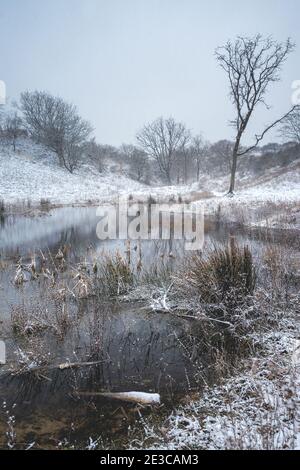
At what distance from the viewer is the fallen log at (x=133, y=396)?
3447 mm

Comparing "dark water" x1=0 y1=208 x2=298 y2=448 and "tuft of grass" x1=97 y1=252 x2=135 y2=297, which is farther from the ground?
A: "tuft of grass" x1=97 y1=252 x2=135 y2=297

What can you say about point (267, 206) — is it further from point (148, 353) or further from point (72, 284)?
point (148, 353)

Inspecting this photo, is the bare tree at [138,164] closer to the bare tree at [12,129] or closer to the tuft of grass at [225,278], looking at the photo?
the bare tree at [12,129]

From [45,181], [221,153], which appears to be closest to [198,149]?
[221,153]

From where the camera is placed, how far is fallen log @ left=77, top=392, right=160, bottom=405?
3.45 m

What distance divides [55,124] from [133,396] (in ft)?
137

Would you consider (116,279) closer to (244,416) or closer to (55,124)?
(244,416)

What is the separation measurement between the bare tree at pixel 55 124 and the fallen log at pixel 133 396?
3791 cm

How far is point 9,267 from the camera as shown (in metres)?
8.23

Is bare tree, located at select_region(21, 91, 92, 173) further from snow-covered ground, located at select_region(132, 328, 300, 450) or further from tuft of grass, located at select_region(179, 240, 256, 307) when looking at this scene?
snow-covered ground, located at select_region(132, 328, 300, 450)

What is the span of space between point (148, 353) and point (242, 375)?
4.43 ft

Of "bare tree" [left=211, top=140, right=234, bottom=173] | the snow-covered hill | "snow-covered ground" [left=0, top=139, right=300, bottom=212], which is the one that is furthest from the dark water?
"bare tree" [left=211, top=140, right=234, bottom=173]

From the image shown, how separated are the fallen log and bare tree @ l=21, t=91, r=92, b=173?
124 feet
